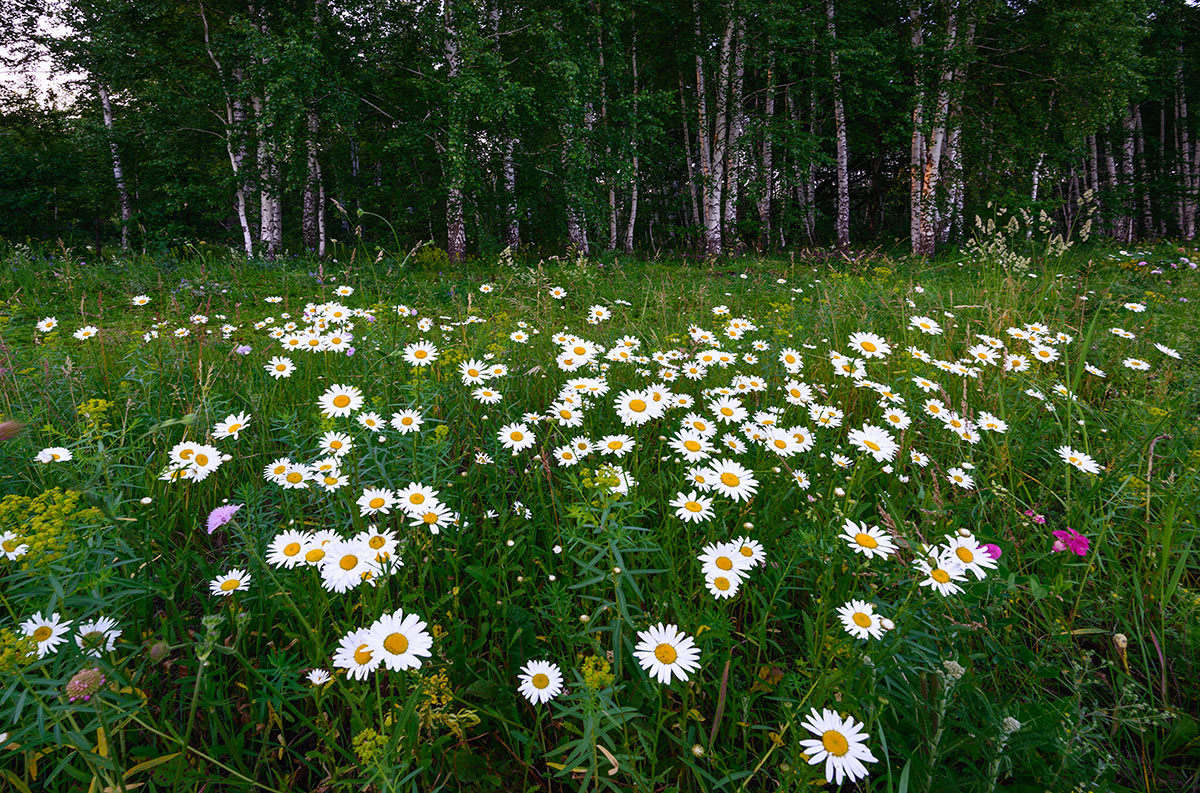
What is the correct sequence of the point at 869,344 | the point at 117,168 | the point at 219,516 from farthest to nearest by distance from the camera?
the point at 117,168 → the point at 869,344 → the point at 219,516

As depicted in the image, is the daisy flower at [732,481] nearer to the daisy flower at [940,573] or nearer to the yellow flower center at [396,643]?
the daisy flower at [940,573]

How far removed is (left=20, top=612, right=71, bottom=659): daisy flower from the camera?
0.87 metres

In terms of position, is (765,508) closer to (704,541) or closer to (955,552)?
(704,541)

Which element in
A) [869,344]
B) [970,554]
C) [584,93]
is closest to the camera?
[970,554]

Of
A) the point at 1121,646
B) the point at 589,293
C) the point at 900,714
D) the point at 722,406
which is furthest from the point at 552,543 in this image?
the point at 589,293

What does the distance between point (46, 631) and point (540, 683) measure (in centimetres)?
86

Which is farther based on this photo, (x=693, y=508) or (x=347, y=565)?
(x=693, y=508)

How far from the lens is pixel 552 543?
142 cm

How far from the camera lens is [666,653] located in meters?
0.94

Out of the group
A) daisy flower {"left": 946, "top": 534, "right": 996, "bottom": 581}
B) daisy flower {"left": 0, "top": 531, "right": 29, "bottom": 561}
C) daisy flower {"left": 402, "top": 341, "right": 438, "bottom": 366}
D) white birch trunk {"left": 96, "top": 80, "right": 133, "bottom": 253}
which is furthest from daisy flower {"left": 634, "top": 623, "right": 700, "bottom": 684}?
white birch trunk {"left": 96, "top": 80, "right": 133, "bottom": 253}

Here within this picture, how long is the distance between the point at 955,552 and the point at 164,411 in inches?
104

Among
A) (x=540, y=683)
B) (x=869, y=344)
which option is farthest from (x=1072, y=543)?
(x=540, y=683)

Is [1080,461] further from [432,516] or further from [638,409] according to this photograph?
[432,516]

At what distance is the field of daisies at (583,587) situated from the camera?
91 centimetres
